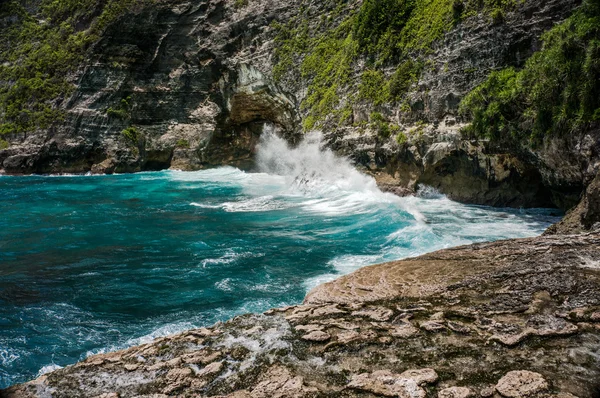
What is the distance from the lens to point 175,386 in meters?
4.40

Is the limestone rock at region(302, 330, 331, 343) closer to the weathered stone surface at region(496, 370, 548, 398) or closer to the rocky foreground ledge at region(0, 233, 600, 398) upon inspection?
the rocky foreground ledge at region(0, 233, 600, 398)

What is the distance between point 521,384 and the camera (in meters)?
3.78

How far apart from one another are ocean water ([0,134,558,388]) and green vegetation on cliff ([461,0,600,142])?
10.9 feet

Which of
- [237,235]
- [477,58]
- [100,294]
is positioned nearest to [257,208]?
[237,235]

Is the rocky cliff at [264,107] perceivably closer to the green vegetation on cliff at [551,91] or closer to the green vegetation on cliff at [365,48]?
the green vegetation on cliff at [365,48]

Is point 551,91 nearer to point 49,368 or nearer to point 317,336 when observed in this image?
point 317,336

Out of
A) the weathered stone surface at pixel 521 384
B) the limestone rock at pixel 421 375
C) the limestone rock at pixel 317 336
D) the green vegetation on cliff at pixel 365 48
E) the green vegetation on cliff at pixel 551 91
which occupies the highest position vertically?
the green vegetation on cliff at pixel 365 48

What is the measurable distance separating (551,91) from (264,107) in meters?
27.1

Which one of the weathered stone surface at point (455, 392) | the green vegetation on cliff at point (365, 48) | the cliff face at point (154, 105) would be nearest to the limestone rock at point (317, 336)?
the weathered stone surface at point (455, 392)

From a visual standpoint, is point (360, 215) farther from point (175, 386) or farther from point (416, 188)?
point (175, 386)

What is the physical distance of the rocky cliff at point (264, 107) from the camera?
52.1 ft

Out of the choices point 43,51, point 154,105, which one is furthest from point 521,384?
point 43,51

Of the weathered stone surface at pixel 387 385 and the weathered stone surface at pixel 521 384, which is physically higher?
the weathered stone surface at pixel 521 384

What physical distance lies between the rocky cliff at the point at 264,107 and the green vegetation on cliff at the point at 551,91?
58 cm
